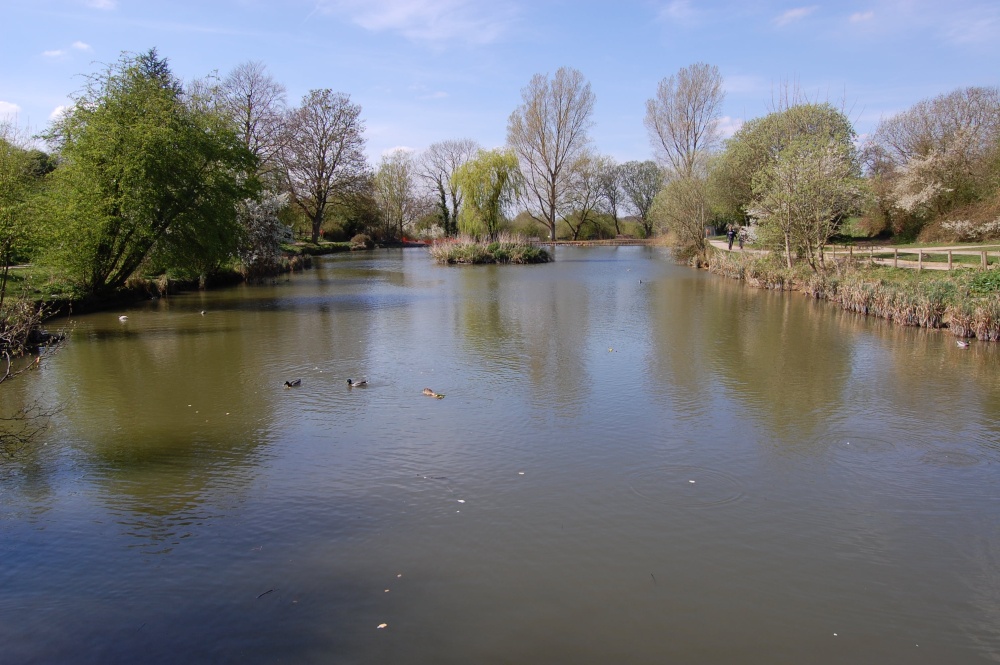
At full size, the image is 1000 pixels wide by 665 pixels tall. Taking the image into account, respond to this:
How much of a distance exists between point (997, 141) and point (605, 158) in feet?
124

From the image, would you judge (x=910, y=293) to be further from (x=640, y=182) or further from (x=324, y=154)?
(x=640, y=182)

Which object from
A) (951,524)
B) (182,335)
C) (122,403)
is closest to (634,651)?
(951,524)

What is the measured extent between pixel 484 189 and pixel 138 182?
21988 mm

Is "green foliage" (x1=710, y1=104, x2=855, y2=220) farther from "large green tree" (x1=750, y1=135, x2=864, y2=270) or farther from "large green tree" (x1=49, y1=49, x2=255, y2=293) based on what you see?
"large green tree" (x1=49, y1=49, x2=255, y2=293)

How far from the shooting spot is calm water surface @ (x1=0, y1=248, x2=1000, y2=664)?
378cm

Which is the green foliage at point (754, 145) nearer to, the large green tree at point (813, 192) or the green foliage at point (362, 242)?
the large green tree at point (813, 192)

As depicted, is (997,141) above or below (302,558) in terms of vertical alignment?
above

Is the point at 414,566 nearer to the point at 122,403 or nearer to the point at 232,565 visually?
the point at 232,565

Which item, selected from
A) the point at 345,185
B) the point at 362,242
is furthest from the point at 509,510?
the point at 362,242

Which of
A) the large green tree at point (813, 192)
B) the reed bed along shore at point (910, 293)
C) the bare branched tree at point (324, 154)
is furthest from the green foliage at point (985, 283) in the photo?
the bare branched tree at point (324, 154)

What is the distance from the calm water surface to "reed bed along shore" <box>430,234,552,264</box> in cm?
2278

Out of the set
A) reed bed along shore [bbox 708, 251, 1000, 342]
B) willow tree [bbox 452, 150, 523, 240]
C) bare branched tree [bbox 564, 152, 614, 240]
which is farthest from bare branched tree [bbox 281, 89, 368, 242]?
reed bed along shore [bbox 708, 251, 1000, 342]

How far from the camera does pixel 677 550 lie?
4.66 m

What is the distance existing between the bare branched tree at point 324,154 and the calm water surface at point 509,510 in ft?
108
